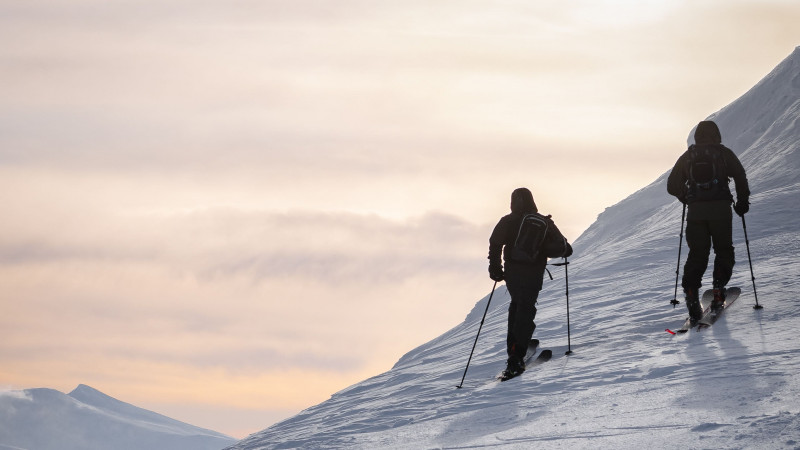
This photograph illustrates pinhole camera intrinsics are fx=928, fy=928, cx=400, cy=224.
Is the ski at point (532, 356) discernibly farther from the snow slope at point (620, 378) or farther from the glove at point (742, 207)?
the glove at point (742, 207)

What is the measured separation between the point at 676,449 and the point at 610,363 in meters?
3.69

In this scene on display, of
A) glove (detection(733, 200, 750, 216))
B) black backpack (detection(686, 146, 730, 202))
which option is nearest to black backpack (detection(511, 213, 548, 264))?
black backpack (detection(686, 146, 730, 202))

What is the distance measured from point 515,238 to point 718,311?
2636mm

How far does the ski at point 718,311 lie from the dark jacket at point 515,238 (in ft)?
6.03

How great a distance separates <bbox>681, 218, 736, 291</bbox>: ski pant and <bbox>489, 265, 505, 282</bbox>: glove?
2.24 m

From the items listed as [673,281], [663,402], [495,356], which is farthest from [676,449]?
[673,281]

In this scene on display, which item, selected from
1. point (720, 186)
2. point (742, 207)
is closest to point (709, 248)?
point (742, 207)

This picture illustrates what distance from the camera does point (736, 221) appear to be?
18594 mm

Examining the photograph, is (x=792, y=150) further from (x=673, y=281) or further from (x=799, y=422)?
(x=799, y=422)

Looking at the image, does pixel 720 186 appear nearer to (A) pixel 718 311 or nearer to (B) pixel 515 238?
(A) pixel 718 311

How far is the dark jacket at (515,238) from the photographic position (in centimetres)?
1128

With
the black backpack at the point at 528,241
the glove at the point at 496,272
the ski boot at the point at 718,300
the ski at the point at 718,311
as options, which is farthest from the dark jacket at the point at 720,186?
the glove at the point at 496,272

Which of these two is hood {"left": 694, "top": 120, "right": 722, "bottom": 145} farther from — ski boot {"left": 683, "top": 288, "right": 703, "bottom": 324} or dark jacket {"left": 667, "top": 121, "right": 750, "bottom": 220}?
ski boot {"left": 683, "top": 288, "right": 703, "bottom": 324}

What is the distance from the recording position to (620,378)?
936cm
